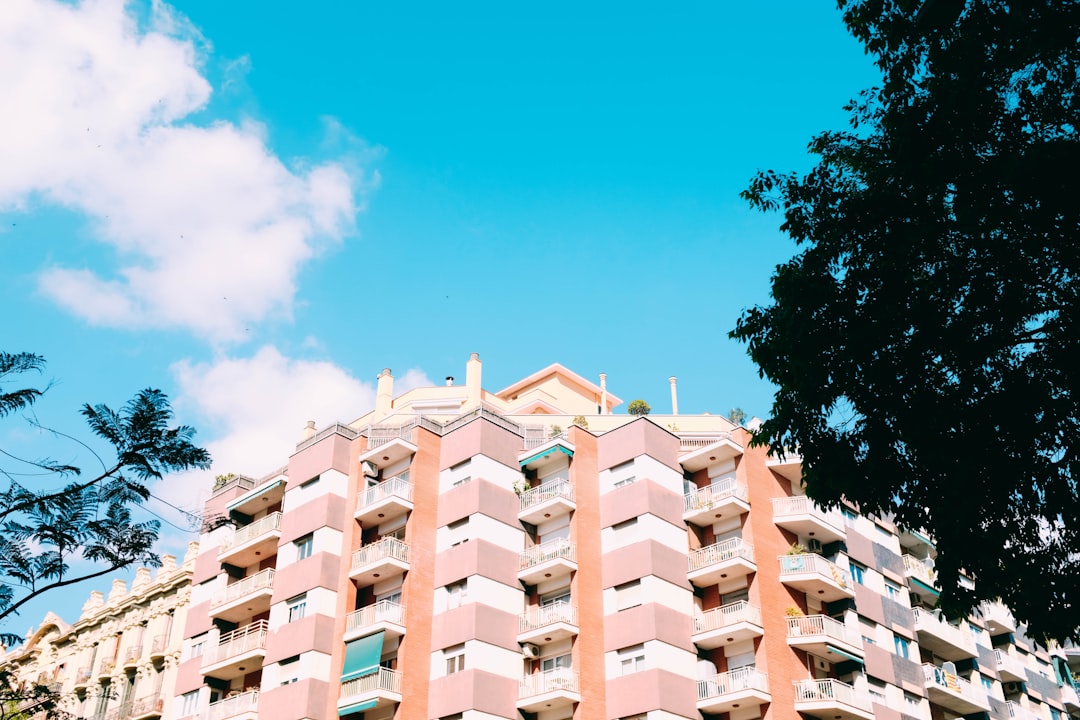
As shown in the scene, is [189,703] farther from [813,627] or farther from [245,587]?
[813,627]

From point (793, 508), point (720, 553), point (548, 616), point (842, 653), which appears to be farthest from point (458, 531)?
point (842, 653)

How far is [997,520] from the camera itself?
17625 millimetres

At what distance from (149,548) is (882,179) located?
13.0 metres

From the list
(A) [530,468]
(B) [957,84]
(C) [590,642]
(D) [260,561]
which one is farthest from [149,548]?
(D) [260,561]

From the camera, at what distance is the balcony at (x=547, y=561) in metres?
46.4

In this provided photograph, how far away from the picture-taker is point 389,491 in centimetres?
4975

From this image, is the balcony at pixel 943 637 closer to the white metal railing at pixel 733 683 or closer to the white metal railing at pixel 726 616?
the white metal railing at pixel 726 616

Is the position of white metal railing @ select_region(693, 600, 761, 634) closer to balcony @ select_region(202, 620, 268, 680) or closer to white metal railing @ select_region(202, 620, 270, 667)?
balcony @ select_region(202, 620, 268, 680)

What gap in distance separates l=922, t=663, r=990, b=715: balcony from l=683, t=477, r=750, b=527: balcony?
1286 centimetres

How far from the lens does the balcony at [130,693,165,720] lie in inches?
2139

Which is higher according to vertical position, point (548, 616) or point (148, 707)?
A: point (548, 616)

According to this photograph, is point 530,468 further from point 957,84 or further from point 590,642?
point 957,84

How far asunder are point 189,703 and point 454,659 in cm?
1558

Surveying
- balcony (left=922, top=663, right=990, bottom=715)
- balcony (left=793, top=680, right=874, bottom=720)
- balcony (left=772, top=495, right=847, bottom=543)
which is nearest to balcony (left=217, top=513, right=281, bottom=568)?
balcony (left=772, top=495, right=847, bottom=543)
